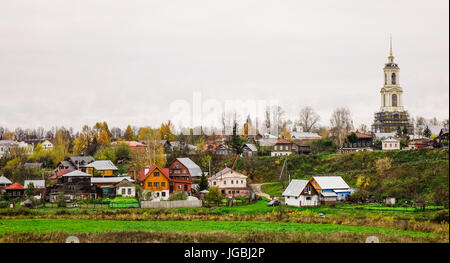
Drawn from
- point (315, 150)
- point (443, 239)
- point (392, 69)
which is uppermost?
point (392, 69)

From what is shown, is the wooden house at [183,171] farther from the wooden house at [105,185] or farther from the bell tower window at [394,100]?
the bell tower window at [394,100]

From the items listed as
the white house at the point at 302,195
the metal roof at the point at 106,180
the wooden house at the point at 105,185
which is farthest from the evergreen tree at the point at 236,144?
the white house at the point at 302,195

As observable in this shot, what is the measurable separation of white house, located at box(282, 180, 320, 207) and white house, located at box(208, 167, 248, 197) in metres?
5.12

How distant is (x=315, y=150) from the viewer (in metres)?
50.3

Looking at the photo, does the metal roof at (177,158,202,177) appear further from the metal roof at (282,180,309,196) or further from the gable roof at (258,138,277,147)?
the gable roof at (258,138,277,147)

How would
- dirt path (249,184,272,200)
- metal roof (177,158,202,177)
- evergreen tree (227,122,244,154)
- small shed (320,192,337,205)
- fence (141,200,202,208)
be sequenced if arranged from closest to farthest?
1. fence (141,200,202,208)
2. small shed (320,192,337,205)
3. dirt path (249,184,272,200)
4. metal roof (177,158,202,177)
5. evergreen tree (227,122,244,154)

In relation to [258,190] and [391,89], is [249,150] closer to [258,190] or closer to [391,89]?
[258,190]

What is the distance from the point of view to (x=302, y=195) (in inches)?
1221

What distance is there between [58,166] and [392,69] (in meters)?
49.9

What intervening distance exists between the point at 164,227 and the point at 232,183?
14.1m

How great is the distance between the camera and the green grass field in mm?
21703

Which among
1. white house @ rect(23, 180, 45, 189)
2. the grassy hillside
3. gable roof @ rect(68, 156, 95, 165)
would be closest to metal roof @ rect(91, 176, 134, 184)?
white house @ rect(23, 180, 45, 189)
